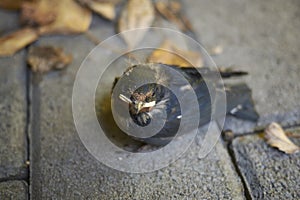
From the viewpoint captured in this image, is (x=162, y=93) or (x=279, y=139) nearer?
(x=162, y=93)

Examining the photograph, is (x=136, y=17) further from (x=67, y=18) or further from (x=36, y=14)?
(x=36, y=14)

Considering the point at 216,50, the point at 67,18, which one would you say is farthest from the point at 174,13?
the point at 67,18

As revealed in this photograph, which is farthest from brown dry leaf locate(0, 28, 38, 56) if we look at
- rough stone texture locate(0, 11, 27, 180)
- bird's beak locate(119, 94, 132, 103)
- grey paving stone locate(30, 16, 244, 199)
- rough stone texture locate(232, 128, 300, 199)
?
rough stone texture locate(232, 128, 300, 199)

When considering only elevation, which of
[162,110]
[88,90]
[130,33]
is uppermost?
[162,110]

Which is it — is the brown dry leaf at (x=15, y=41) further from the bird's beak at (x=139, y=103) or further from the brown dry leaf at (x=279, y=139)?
the brown dry leaf at (x=279, y=139)

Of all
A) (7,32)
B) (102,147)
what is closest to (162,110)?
(102,147)

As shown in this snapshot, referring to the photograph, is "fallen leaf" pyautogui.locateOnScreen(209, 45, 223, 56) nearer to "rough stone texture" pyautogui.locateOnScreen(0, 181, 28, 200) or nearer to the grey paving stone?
the grey paving stone

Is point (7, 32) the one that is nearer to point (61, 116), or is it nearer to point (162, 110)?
point (61, 116)
